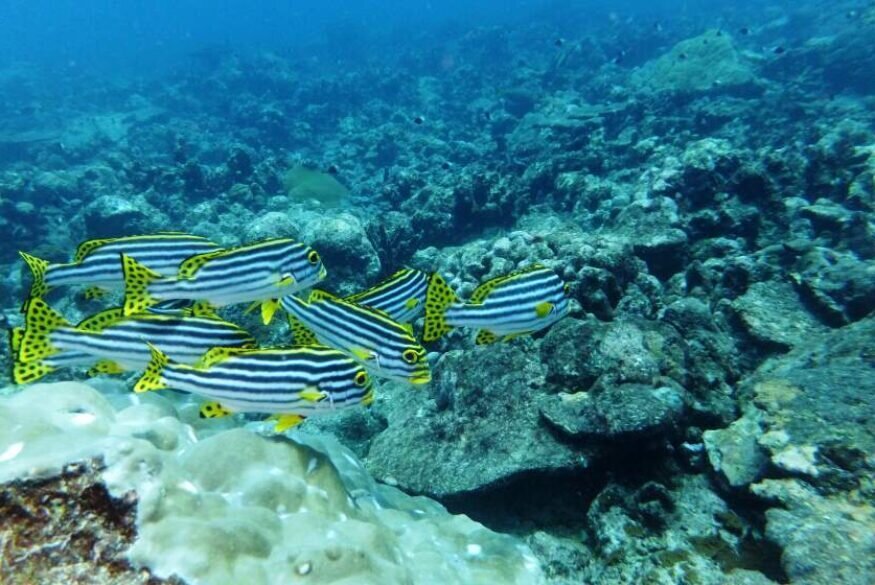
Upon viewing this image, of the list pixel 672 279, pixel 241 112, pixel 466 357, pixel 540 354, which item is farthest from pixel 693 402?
pixel 241 112

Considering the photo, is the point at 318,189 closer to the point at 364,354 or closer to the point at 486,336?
the point at 486,336

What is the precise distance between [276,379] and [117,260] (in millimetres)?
2297

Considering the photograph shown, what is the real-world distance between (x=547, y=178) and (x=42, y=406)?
44.0 ft

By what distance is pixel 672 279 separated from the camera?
27.9 feet

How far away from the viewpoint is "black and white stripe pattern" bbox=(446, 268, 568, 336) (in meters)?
4.71

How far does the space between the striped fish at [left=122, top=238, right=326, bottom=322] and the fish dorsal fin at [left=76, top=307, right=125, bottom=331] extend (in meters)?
0.09

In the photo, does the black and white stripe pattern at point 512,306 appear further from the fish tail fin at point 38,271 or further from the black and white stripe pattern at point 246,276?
the fish tail fin at point 38,271

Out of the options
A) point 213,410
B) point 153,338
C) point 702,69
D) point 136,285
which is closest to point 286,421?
point 213,410

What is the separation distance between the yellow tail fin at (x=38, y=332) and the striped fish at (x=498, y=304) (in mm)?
2790

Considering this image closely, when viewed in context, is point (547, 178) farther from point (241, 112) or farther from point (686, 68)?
point (241, 112)

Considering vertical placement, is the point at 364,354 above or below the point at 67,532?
above

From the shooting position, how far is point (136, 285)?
4.33 meters

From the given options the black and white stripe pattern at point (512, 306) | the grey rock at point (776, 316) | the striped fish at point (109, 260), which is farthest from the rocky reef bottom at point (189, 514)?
the grey rock at point (776, 316)

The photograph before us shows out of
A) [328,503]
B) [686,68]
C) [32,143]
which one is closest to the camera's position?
[328,503]
